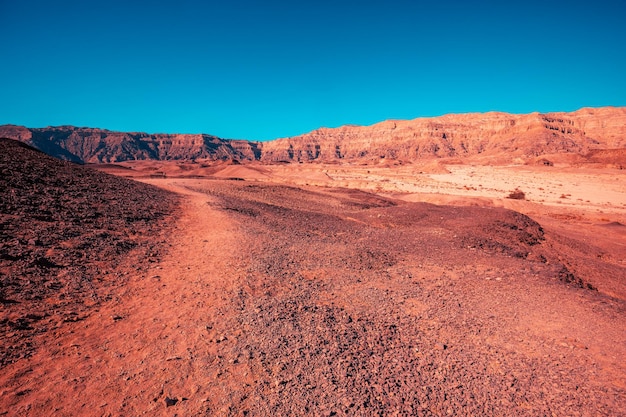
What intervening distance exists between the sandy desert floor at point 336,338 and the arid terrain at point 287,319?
0.09ft

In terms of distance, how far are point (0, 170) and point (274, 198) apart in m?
14.4

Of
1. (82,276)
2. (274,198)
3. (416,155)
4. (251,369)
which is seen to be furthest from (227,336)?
(416,155)

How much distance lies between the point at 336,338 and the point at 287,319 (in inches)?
39.3

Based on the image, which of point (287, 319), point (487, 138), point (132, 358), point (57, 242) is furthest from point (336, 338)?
point (487, 138)

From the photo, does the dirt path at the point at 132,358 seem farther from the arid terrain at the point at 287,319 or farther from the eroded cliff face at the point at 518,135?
the eroded cliff face at the point at 518,135

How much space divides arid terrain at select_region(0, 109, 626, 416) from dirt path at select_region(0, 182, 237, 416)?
22 mm

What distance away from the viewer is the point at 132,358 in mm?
4543

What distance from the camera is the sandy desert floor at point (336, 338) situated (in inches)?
154

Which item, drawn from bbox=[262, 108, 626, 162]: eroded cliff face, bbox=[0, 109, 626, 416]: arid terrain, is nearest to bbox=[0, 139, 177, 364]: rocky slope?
bbox=[0, 109, 626, 416]: arid terrain

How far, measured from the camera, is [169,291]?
680 cm

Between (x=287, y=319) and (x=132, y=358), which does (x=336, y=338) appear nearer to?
(x=287, y=319)

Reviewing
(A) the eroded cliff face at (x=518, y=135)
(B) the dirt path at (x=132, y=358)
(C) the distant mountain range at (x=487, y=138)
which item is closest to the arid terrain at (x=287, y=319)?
(B) the dirt path at (x=132, y=358)

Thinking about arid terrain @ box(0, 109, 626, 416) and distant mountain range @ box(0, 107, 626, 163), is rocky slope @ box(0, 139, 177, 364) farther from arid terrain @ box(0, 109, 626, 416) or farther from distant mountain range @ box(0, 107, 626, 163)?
distant mountain range @ box(0, 107, 626, 163)

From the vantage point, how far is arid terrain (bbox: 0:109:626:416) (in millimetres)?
3979
